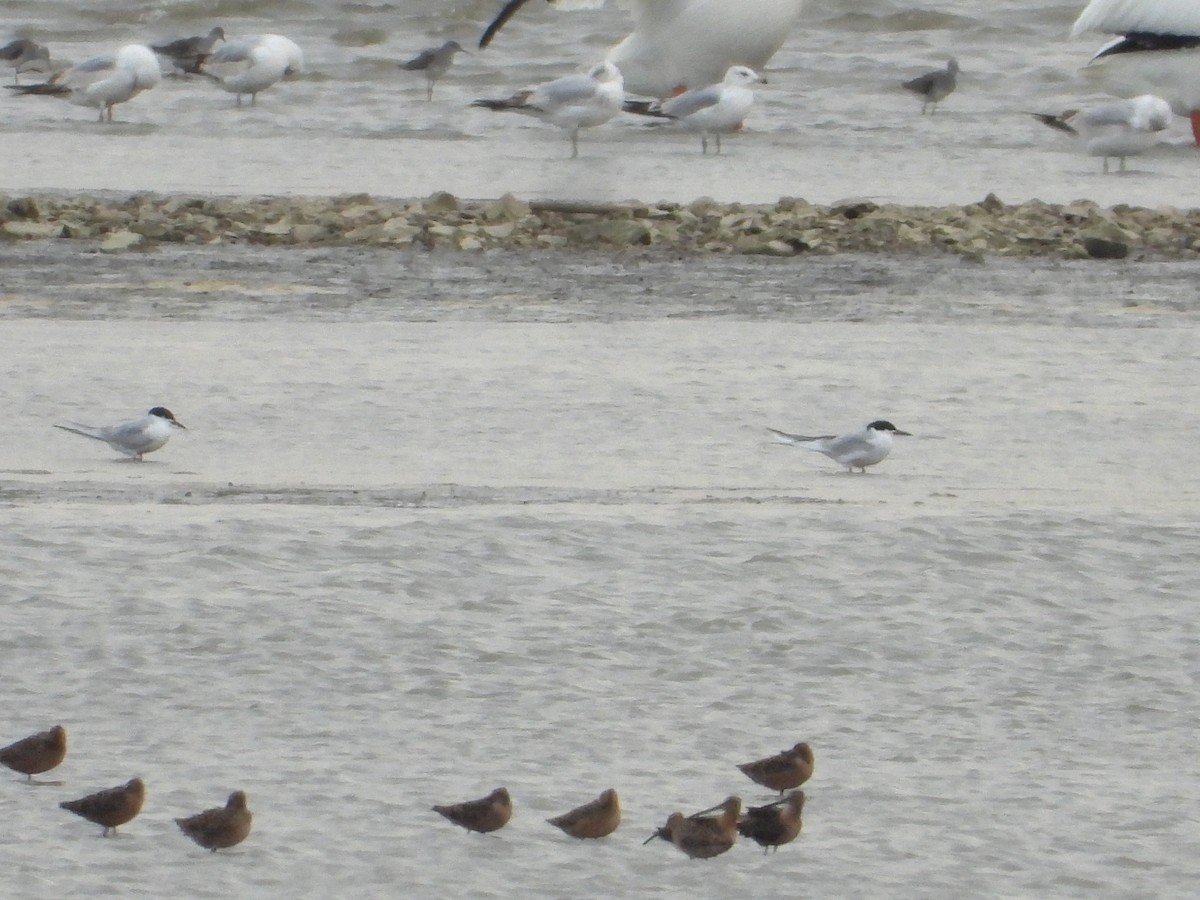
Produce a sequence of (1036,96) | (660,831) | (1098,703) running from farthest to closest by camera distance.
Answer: (1036,96) → (1098,703) → (660,831)

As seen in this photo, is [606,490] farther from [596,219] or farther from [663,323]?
[596,219]

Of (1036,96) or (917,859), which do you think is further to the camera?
(1036,96)

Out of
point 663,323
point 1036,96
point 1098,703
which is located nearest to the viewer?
point 1098,703

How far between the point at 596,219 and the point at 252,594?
7492 millimetres

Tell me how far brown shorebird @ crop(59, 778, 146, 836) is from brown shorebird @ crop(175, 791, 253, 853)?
4.0 inches

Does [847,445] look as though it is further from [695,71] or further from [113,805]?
[695,71]

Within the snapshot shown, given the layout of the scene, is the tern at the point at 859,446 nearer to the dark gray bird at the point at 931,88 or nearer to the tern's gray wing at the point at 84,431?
the tern's gray wing at the point at 84,431

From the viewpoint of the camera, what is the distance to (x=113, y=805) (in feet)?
13.9

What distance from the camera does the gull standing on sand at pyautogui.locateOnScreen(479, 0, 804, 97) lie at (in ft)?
67.4

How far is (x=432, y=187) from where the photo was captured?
1481cm

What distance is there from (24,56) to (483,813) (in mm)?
19478

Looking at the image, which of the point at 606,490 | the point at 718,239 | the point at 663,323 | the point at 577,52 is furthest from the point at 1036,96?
the point at 606,490

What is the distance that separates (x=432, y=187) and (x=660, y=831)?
10.8 meters

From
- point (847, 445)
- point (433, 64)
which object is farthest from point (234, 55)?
point (847, 445)
